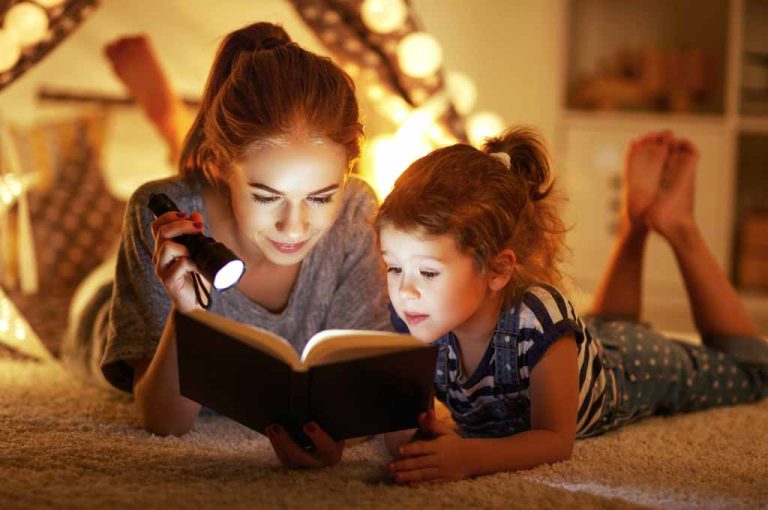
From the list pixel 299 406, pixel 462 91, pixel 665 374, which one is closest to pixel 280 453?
pixel 299 406

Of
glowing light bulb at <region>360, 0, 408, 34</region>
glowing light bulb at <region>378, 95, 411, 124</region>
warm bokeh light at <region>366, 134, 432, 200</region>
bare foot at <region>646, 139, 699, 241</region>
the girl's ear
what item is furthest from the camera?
warm bokeh light at <region>366, 134, 432, 200</region>

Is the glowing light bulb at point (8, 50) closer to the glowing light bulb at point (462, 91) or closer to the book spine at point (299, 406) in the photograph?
the book spine at point (299, 406)

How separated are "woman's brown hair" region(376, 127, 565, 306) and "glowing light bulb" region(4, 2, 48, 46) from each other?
2.74ft

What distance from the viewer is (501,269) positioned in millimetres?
1260

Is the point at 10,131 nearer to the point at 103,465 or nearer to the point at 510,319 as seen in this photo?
the point at 103,465

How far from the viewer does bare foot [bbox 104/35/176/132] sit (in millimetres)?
2051

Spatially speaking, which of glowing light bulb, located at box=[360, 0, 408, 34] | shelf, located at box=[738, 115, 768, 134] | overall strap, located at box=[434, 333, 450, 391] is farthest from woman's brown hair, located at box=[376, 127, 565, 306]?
shelf, located at box=[738, 115, 768, 134]

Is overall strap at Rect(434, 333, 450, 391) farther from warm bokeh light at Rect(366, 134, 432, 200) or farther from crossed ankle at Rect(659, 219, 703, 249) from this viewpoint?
warm bokeh light at Rect(366, 134, 432, 200)

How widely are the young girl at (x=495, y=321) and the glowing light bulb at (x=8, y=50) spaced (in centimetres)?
85

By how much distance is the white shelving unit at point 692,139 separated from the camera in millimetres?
3027

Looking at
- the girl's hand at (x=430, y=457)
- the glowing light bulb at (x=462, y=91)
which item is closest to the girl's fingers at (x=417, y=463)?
the girl's hand at (x=430, y=457)

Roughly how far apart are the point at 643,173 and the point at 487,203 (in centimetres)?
69

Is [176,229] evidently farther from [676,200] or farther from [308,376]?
[676,200]

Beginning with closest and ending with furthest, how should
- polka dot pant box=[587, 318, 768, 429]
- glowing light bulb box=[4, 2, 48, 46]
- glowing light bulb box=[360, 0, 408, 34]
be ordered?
polka dot pant box=[587, 318, 768, 429], glowing light bulb box=[4, 2, 48, 46], glowing light bulb box=[360, 0, 408, 34]
